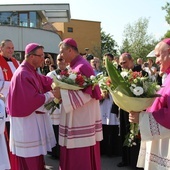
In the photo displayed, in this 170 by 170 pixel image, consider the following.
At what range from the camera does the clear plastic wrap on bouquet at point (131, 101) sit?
3109 millimetres

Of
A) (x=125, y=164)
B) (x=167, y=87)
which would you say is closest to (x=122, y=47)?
(x=125, y=164)

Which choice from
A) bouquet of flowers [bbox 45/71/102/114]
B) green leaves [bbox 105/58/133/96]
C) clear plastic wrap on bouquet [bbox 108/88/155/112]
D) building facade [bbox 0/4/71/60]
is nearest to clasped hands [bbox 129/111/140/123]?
clear plastic wrap on bouquet [bbox 108/88/155/112]

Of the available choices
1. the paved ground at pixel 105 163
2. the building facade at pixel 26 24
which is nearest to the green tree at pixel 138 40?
the building facade at pixel 26 24

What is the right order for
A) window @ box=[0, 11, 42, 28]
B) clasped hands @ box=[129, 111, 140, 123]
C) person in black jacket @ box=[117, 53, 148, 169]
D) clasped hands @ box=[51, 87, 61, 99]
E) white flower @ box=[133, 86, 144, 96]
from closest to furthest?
1. white flower @ box=[133, 86, 144, 96]
2. clasped hands @ box=[129, 111, 140, 123]
3. clasped hands @ box=[51, 87, 61, 99]
4. person in black jacket @ box=[117, 53, 148, 169]
5. window @ box=[0, 11, 42, 28]

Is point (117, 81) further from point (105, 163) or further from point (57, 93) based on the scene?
point (105, 163)

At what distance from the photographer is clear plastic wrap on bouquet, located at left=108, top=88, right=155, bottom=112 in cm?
311

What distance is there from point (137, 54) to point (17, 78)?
3590 cm

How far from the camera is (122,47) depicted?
42562 millimetres

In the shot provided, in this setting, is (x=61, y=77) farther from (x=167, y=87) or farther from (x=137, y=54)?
(x=137, y=54)

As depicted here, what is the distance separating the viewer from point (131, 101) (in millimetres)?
3115

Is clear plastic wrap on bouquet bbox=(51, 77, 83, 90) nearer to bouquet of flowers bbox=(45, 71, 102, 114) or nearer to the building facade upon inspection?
bouquet of flowers bbox=(45, 71, 102, 114)

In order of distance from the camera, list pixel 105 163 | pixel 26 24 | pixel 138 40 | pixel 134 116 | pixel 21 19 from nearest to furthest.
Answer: pixel 134 116
pixel 105 163
pixel 21 19
pixel 26 24
pixel 138 40

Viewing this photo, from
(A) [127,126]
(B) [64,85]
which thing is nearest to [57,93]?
(B) [64,85]

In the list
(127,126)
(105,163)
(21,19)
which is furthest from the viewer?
(21,19)
